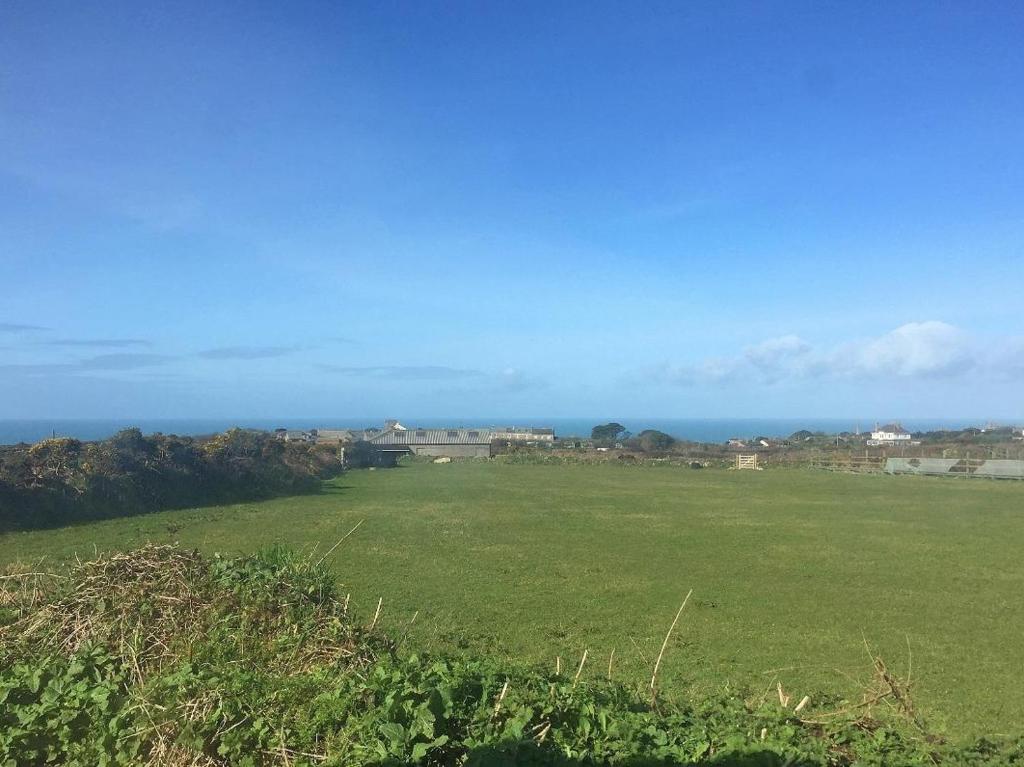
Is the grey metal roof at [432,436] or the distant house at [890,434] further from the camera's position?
the distant house at [890,434]

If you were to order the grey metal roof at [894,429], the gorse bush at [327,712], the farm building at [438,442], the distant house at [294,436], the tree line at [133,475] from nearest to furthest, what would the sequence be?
the gorse bush at [327,712] → the tree line at [133,475] → the distant house at [294,436] → the farm building at [438,442] → the grey metal roof at [894,429]

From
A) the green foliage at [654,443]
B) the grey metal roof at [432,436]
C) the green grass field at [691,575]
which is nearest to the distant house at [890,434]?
the green foliage at [654,443]

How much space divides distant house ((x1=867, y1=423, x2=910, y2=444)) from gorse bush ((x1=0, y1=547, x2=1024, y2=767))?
5499 centimetres

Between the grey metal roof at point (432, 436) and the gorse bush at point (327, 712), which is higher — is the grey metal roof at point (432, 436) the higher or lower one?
the higher one

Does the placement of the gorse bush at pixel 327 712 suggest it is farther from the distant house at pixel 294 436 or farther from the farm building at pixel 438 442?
the farm building at pixel 438 442

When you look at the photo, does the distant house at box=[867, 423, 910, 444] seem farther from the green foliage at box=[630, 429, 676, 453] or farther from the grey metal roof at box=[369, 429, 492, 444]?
the grey metal roof at box=[369, 429, 492, 444]

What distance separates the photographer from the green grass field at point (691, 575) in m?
6.02

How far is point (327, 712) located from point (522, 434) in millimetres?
57424

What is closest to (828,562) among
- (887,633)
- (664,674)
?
(887,633)

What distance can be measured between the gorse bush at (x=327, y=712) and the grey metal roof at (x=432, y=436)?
134ft

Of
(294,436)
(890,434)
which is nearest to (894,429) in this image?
(890,434)

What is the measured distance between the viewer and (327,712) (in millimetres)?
3102

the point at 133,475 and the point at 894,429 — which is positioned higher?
the point at 894,429

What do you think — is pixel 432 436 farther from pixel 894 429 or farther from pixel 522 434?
pixel 894 429
